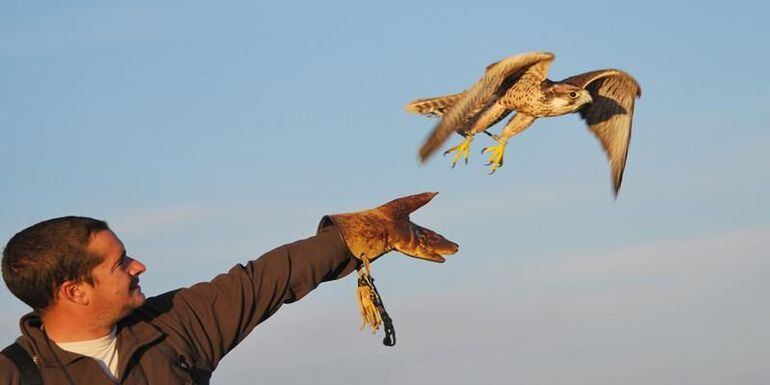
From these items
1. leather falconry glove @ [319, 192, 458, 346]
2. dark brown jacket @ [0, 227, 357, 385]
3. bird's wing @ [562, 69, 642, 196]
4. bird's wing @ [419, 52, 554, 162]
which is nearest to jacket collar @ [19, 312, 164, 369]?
dark brown jacket @ [0, 227, 357, 385]

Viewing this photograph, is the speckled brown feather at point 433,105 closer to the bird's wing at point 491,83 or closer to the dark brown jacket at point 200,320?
the bird's wing at point 491,83

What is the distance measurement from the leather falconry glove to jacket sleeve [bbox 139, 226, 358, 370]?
0.11m

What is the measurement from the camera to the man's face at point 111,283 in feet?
10.7

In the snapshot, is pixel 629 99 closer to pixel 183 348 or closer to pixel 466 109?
pixel 466 109

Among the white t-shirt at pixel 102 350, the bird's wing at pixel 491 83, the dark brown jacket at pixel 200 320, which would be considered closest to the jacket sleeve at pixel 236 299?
the dark brown jacket at pixel 200 320

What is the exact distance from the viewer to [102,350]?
3.37m

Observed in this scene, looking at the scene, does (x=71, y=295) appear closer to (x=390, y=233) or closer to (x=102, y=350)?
(x=102, y=350)

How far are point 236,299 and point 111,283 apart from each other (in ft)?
1.32

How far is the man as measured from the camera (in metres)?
3.26

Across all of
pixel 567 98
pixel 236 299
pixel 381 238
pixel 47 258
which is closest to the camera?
pixel 47 258

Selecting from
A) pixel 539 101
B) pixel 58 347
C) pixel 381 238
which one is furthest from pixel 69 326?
pixel 539 101

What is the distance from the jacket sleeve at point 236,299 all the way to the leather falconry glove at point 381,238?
0.11m

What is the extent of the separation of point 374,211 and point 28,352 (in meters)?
1.14

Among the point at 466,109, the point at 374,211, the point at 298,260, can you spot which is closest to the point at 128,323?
the point at 298,260
